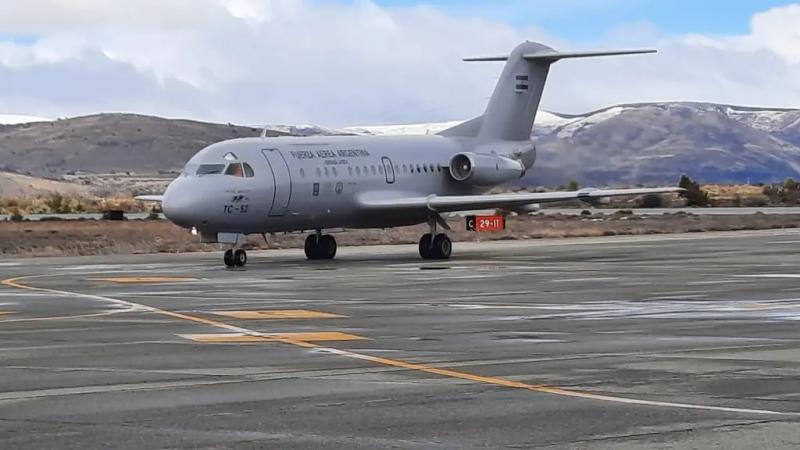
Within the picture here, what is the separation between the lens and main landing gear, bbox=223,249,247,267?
Answer: 115 ft

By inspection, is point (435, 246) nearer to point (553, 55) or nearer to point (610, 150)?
point (553, 55)

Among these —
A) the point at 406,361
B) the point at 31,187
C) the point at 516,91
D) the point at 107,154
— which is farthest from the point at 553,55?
the point at 107,154

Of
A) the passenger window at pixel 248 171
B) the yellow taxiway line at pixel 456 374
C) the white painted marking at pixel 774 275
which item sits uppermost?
the passenger window at pixel 248 171

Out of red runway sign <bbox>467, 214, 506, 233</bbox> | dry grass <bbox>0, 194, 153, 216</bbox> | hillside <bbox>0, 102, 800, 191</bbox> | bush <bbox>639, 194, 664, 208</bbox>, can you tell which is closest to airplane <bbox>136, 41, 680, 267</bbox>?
red runway sign <bbox>467, 214, 506, 233</bbox>

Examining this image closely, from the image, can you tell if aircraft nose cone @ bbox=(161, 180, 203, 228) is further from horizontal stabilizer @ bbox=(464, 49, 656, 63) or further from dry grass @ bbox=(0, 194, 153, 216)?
dry grass @ bbox=(0, 194, 153, 216)

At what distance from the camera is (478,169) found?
4262 cm

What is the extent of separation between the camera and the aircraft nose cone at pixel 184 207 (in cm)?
3456

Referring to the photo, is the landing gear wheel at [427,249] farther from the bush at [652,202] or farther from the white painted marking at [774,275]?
the bush at [652,202]

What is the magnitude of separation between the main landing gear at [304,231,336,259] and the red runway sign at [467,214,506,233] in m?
4.14

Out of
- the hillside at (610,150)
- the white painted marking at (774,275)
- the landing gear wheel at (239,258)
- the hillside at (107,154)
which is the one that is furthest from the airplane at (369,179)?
the hillside at (107,154)

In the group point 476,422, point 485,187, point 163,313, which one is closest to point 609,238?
point 485,187

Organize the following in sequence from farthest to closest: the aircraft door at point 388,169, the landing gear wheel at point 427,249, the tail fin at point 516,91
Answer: the tail fin at point 516,91 < the aircraft door at point 388,169 < the landing gear wheel at point 427,249

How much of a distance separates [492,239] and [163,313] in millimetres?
32818

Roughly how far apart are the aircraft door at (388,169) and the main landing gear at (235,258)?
6.59 m
